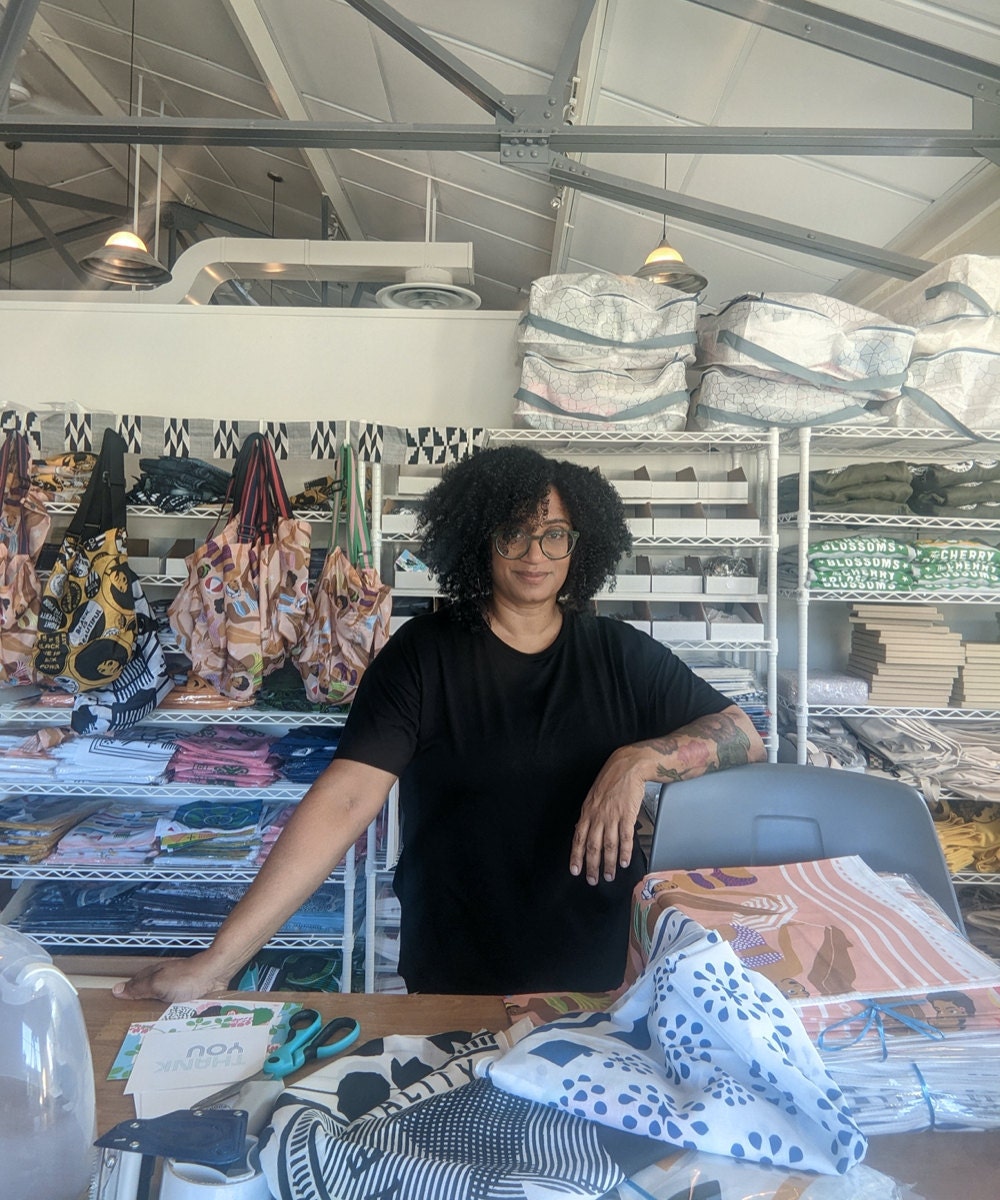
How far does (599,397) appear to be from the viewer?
8.48 ft

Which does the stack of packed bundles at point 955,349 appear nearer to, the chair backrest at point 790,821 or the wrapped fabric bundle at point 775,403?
the wrapped fabric bundle at point 775,403

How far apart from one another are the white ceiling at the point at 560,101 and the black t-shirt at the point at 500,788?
57.6 inches

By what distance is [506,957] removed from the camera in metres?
1.50

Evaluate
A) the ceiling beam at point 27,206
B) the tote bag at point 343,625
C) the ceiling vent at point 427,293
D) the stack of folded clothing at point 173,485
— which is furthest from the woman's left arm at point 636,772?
the ceiling beam at point 27,206

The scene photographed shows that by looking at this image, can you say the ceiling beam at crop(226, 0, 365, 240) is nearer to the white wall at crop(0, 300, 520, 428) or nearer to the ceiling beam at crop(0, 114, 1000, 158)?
the ceiling beam at crop(0, 114, 1000, 158)

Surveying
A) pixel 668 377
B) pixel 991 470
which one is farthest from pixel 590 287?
pixel 991 470

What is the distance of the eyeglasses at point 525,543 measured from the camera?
5.24ft

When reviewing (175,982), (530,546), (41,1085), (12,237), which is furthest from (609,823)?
(12,237)

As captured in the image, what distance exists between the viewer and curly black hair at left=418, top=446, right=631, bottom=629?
1654mm

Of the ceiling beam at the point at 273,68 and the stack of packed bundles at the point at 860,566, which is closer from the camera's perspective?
the stack of packed bundles at the point at 860,566

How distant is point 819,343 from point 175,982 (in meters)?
2.35

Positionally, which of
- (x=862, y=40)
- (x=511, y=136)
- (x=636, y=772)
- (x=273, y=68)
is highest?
(x=273, y=68)

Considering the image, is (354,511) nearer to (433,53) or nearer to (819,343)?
(433,53)

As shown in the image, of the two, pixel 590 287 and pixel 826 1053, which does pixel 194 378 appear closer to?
pixel 590 287
